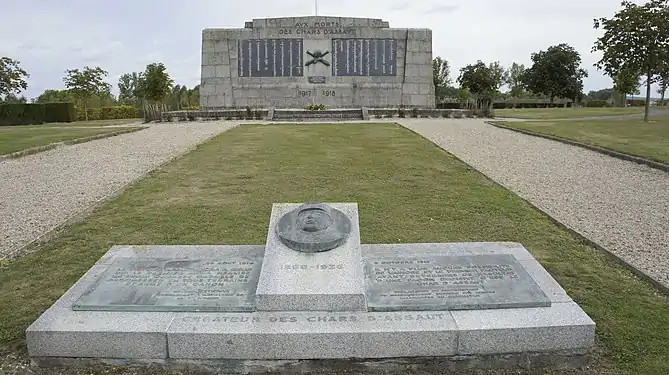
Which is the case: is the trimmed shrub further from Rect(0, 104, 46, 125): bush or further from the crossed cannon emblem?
Rect(0, 104, 46, 125): bush

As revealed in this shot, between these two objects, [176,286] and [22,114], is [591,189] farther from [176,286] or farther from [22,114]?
[22,114]

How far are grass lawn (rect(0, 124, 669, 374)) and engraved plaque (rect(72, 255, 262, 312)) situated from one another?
70cm

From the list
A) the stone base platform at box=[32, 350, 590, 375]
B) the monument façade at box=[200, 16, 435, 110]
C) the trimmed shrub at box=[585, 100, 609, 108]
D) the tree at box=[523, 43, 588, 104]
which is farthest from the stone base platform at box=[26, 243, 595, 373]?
the tree at box=[523, 43, 588, 104]

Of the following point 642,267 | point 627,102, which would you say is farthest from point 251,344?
point 627,102

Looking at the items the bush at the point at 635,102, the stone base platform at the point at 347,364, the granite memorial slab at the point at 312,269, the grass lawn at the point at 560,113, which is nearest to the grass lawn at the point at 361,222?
the stone base platform at the point at 347,364

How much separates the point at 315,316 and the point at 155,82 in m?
40.4

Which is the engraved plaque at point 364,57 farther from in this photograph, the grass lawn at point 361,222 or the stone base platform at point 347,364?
the stone base platform at point 347,364

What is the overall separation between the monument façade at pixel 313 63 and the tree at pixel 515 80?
37142 mm

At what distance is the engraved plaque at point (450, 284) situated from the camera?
154 inches

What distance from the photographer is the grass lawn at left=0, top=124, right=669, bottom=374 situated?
4332 millimetres

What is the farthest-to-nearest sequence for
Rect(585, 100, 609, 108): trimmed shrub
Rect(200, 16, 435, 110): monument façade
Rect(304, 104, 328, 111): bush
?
Rect(585, 100, 609, 108): trimmed shrub
Rect(200, 16, 435, 110): monument façade
Rect(304, 104, 328, 111): bush

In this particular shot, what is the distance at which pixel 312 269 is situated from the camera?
160 inches

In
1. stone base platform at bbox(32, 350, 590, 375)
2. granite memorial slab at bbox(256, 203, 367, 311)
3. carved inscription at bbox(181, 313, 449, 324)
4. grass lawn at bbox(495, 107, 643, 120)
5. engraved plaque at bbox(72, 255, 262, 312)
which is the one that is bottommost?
stone base platform at bbox(32, 350, 590, 375)

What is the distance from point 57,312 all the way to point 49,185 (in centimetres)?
746
